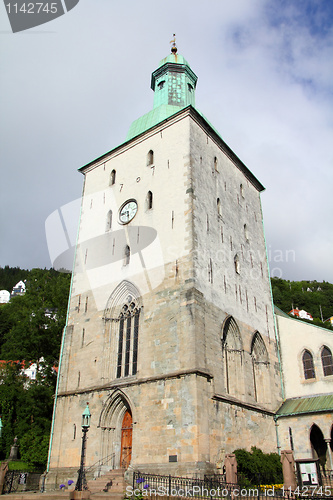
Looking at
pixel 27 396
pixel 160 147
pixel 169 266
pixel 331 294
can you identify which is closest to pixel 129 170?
pixel 160 147

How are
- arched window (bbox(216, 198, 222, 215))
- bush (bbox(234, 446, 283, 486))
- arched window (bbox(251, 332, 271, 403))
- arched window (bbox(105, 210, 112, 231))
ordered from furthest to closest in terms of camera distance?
arched window (bbox(105, 210, 112, 231)), arched window (bbox(216, 198, 222, 215)), arched window (bbox(251, 332, 271, 403)), bush (bbox(234, 446, 283, 486))

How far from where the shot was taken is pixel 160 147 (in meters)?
23.1

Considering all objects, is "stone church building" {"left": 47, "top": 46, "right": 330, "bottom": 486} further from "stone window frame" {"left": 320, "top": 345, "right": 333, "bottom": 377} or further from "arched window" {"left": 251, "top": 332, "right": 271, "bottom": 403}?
"stone window frame" {"left": 320, "top": 345, "right": 333, "bottom": 377}

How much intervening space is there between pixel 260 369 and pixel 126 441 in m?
7.79

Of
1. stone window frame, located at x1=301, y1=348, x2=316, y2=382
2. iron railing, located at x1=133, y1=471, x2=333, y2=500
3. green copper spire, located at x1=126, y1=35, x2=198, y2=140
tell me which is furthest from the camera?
green copper spire, located at x1=126, y1=35, x2=198, y2=140

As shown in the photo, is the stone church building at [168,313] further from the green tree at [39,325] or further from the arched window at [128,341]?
the green tree at [39,325]

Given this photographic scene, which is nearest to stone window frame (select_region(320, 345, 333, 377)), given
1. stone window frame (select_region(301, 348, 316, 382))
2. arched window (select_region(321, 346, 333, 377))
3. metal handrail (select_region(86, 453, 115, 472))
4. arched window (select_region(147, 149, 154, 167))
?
arched window (select_region(321, 346, 333, 377))

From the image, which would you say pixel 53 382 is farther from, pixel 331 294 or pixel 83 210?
pixel 331 294

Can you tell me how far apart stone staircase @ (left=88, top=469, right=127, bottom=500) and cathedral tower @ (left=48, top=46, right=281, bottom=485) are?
0.57 m

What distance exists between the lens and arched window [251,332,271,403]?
68.0 ft

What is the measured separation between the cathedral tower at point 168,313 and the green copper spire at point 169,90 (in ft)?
0.54

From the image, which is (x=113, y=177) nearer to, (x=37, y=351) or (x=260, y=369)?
(x=37, y=351)

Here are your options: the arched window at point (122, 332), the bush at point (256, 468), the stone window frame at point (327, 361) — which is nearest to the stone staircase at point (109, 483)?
the arched window at point (122, 332)

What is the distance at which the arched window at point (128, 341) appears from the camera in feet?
61.1
